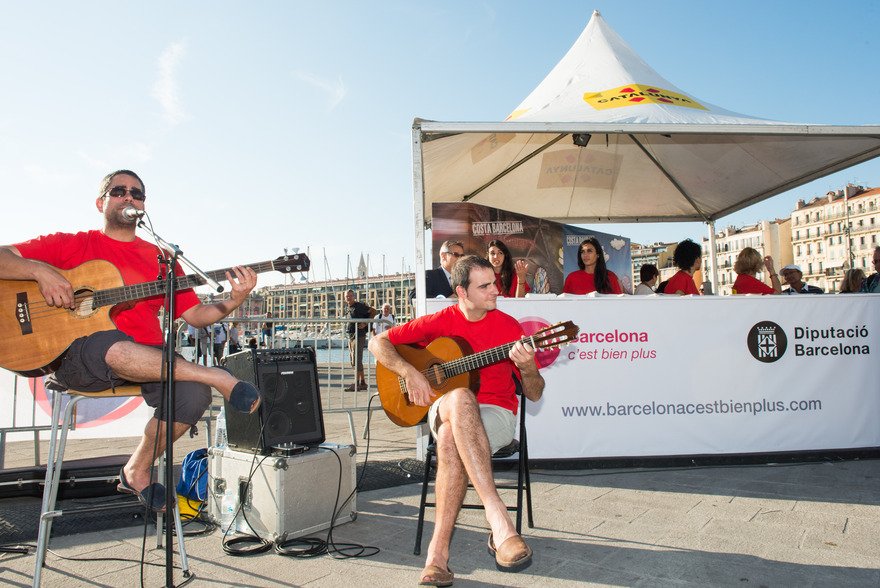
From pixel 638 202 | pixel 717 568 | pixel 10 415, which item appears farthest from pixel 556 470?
pixel 638 202

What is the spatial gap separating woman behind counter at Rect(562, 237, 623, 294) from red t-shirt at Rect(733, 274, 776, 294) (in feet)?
3.83

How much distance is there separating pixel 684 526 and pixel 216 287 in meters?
2.73

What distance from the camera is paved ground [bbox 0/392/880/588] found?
8.02 feet

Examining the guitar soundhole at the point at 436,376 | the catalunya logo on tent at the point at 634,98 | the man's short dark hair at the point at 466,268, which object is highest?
the catalunya logo on tent at the point at 634,98

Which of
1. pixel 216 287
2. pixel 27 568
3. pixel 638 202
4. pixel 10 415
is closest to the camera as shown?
pixel 216 287

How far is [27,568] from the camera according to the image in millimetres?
2641

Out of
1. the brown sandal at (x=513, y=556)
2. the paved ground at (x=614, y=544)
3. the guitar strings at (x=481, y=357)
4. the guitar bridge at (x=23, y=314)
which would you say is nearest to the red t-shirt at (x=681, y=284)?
the paved ground at (x=614, y=544)

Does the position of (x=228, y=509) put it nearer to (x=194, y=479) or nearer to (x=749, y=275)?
(x=194, y=479)

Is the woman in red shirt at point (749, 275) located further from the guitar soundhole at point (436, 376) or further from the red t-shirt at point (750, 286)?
the guitar soundhole at point (436, 376)

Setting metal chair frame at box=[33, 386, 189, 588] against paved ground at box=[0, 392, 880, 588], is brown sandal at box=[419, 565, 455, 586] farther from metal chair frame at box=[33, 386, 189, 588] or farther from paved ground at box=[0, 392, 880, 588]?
metal chair frame at box=[33, 386, 189, 588]

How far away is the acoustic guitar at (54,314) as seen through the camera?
2.55 m

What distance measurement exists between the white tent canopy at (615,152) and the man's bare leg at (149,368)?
7.38ft

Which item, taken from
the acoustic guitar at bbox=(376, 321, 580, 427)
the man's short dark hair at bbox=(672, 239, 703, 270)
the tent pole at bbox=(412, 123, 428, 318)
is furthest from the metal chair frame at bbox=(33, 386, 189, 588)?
the man's short dark hair at bbox=(672, 239, 703, 270)

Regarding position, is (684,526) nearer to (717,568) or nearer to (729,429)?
(717,568)
